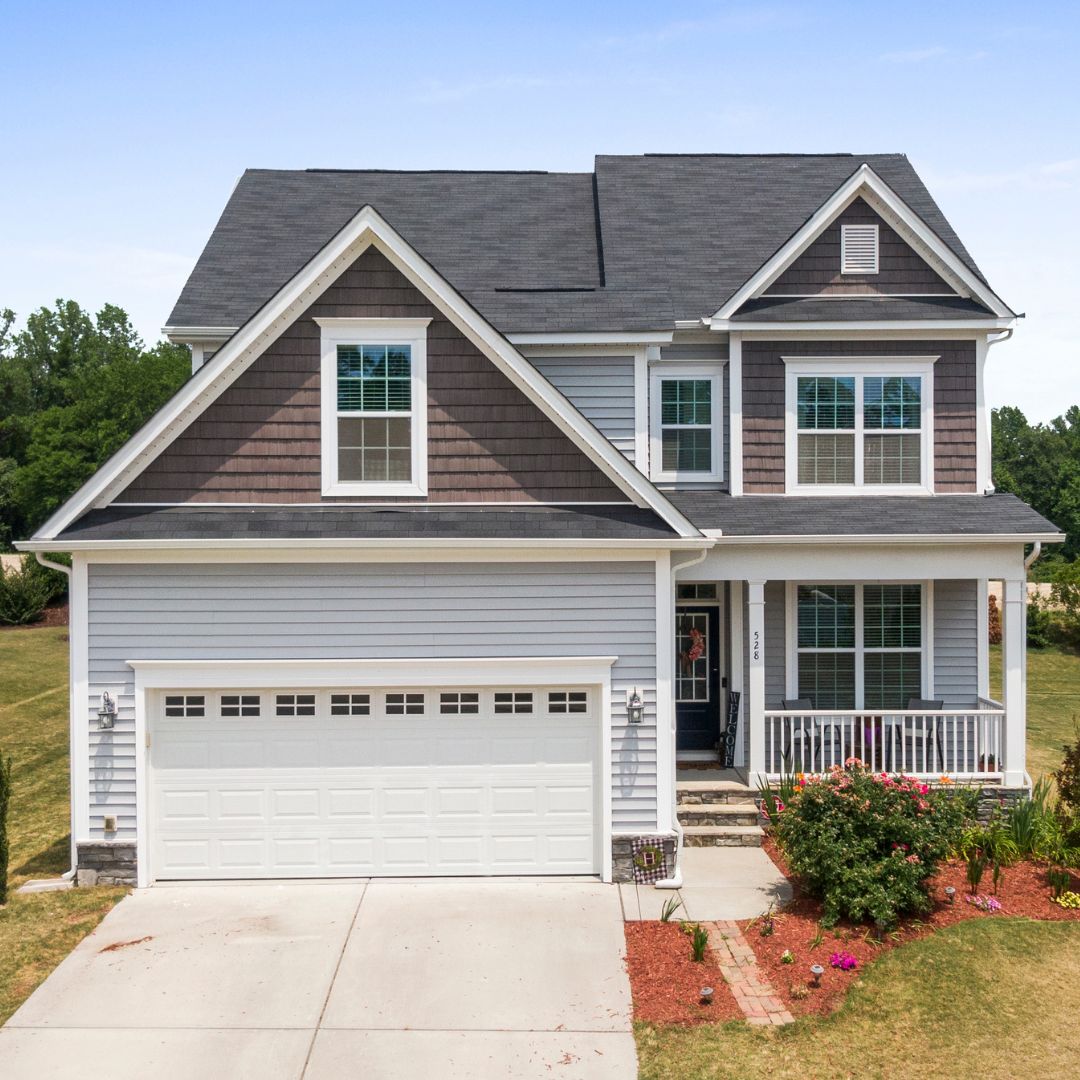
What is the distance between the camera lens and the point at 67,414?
48.3 metres

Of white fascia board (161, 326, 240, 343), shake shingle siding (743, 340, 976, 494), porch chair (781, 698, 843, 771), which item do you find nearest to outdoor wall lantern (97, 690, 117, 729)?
white fascia board (161, 326, 240, 343)

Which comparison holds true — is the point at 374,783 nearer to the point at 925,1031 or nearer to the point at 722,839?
the point at 722,839

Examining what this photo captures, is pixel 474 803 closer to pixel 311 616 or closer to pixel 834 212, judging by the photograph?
pixel 311 616

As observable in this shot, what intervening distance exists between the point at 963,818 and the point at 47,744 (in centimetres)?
1571

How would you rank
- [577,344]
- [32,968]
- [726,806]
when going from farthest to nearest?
[577,344], [726,806], [32,968]

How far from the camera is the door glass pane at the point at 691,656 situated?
48.3ft

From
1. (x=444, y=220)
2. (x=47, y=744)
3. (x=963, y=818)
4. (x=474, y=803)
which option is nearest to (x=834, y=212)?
(x=444, y=220)

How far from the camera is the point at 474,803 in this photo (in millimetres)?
11383

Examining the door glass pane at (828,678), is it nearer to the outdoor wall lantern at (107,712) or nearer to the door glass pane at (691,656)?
the door glass pane at (691,656)

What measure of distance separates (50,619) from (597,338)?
29.4m

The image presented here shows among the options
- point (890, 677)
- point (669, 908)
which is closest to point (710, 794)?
point (669, 908)

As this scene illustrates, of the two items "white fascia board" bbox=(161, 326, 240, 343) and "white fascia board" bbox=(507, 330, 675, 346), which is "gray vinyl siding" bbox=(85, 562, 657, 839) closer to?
"white fascia board" bbox=(507, 330, 675, 346)

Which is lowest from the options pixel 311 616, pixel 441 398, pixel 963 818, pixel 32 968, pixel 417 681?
pixel 32 968

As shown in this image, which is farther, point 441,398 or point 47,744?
point 47,744
